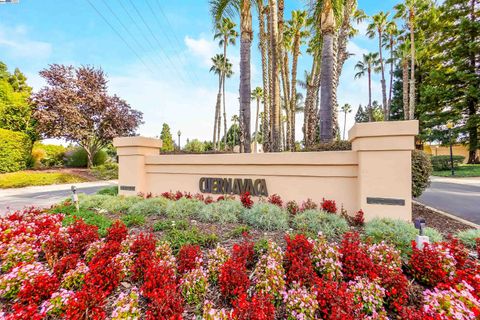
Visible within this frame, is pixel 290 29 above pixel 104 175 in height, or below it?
above

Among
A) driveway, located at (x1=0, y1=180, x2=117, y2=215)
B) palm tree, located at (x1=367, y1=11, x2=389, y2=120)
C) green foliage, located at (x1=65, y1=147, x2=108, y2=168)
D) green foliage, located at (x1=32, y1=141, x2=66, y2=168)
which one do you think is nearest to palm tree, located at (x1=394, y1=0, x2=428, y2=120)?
palm tree, located at (x1=367, y1=11, x2=389, y2=120)

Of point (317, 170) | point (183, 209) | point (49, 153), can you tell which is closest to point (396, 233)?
point (317, 170)

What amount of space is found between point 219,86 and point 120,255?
29077 millimetres

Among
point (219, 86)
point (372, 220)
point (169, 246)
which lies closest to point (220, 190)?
point (169, 246)

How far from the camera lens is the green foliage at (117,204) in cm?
586

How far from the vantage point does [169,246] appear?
133 inches

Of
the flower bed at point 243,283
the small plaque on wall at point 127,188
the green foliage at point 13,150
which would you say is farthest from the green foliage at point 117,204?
the green foliage at point 13,150

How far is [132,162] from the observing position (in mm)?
7328

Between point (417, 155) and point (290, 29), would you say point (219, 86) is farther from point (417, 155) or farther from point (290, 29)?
point (417, 155)

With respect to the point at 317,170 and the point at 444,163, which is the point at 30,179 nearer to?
the point at 317,170

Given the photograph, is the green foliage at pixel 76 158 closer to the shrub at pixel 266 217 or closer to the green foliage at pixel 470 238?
the shrub at pixel 266 217

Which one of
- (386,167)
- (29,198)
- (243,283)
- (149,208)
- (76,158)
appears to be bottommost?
(29,198)

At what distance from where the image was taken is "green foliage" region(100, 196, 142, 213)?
586 centimetres

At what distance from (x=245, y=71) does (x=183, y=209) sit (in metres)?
5.96
